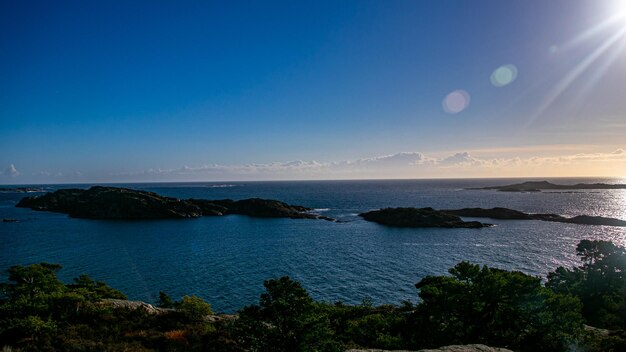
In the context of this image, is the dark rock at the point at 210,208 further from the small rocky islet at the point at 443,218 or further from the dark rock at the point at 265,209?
the small rocky islet at the point at 443,218

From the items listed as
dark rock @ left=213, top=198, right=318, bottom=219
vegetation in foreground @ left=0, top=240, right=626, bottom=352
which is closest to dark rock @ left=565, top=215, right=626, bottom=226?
dark rock @ left=213, top=198, right=318, bottom=219

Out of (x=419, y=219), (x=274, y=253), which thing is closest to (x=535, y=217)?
(x=419, y=219)

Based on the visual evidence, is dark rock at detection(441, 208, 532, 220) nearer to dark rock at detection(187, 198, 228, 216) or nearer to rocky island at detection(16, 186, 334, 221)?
rocky island at detection(16, 186, 334, 221)

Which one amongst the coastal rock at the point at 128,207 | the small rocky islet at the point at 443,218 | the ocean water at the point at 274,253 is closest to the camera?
the ocean water at the point at 274,253

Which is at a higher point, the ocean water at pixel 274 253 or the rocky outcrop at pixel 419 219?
the rocky outcrop at pixel 419 219

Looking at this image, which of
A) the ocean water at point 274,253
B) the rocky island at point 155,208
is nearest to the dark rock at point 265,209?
the rocky island at point 155,208

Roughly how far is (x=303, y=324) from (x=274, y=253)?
55.4m

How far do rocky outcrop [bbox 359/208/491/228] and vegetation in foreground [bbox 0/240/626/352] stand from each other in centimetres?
8155

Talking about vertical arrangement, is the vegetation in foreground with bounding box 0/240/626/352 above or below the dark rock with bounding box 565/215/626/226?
above

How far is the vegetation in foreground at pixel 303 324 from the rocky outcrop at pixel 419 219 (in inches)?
3211

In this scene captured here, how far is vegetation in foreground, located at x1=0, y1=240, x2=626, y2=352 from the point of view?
1861 cm

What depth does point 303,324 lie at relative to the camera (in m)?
17.9

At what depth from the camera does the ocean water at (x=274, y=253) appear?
50.9 metres

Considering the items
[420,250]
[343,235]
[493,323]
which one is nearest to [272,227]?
[343,235]
